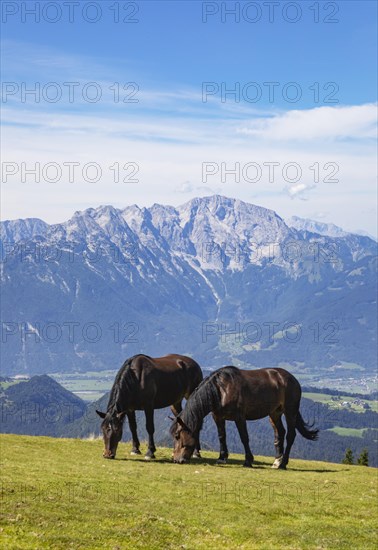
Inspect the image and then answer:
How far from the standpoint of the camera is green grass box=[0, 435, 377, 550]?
1847 centimetres

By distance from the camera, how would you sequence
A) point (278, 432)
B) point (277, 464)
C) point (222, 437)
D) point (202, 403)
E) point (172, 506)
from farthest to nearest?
1. point (278, 432)
2. point (277, 464)
3. point (222, 437)
4. point (202, 403)
5. point (172, 506)

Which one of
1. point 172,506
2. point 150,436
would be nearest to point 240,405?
point 150,436

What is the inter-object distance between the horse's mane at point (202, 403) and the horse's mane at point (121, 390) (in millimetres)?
2732

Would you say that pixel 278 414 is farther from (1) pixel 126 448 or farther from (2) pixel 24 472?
(2) pixel 24 472

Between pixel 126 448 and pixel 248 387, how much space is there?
8488 mm

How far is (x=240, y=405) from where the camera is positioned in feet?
105

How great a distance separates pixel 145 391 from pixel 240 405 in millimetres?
4663

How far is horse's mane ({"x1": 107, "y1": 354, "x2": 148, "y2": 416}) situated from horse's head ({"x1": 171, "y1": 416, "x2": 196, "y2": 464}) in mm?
2693

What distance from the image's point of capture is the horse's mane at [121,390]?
32.2 metres

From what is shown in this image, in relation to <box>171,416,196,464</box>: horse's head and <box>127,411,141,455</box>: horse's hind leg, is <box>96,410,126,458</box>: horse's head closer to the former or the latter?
<box>127,411,141,455</box>: horse's hind leg

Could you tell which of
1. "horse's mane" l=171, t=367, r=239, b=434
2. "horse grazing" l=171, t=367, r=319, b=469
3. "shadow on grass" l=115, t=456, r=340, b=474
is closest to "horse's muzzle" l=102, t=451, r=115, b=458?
"shadow on grass" l=115, t=456, r=340, b=474

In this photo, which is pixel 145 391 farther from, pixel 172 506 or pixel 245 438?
pixel 172 506

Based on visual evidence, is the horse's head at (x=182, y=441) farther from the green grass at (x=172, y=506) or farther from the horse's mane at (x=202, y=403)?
the green grass at (x=172, y=506)

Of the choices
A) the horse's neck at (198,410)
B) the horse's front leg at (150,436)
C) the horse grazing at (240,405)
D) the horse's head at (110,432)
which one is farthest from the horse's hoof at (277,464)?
the horse's head at (110,432)
